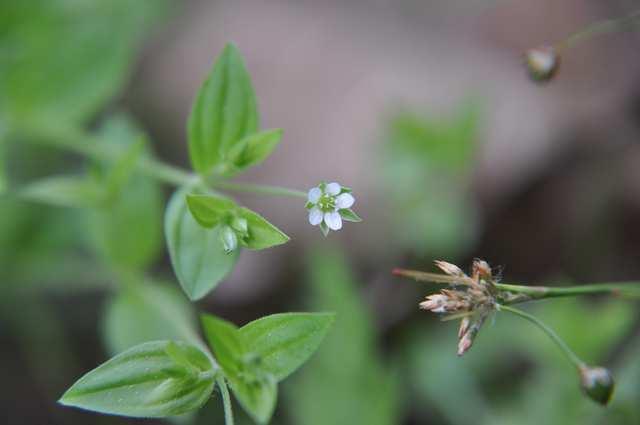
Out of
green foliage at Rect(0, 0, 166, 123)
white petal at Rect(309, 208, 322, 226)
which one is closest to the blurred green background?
green foliage at Rect(0, 0, 166, 123)

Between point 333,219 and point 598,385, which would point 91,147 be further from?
point 598,385

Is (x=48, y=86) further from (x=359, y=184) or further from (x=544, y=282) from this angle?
(x=544, y=282)

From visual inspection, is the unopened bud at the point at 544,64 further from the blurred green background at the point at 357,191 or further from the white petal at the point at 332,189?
the blurred green background at the point at 357,191

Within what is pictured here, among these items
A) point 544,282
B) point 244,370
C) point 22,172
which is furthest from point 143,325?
point 544,282

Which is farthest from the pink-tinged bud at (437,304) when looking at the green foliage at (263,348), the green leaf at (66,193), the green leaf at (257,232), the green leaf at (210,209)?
the green leaf at (66,193)

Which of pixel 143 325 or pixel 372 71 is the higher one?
pixel 372 71

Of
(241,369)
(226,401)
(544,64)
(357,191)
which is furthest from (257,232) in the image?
(357,191)

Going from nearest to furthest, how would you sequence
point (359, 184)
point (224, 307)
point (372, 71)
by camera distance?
point (224, 307) < point (359, 184) < point (372, 71)
